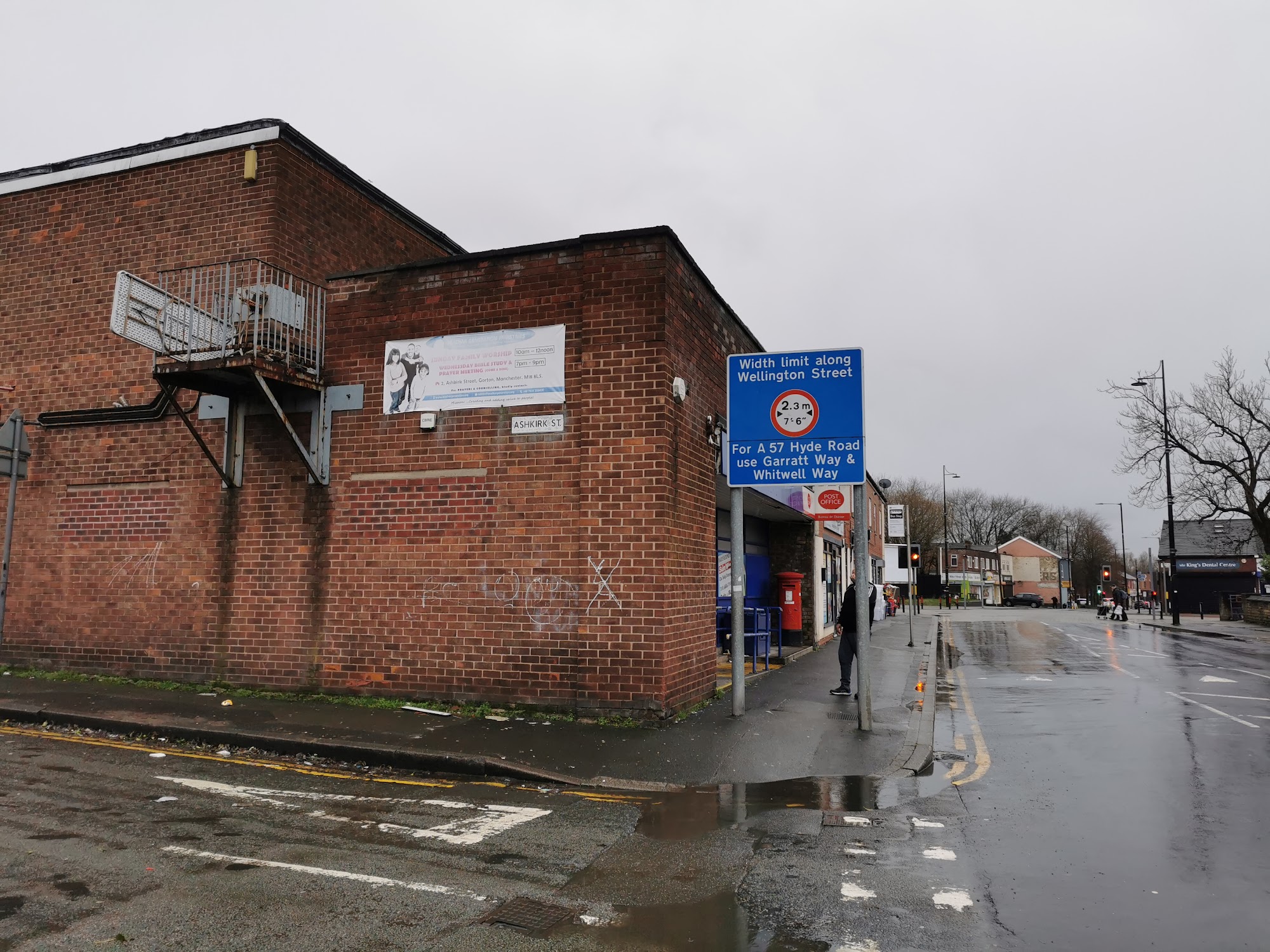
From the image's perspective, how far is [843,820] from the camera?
5973 millimetres

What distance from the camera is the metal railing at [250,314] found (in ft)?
33.2

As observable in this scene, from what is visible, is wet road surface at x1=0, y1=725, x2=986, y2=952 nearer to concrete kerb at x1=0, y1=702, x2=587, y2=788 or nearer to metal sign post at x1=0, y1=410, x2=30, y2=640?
concrete kerb at x1=0, y1=702, x2=587, y2=788

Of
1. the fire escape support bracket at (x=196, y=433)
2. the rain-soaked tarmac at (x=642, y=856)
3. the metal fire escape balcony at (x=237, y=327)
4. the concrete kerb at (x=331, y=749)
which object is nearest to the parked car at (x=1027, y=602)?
the rain-soaked tarmac at (x=642, y=856)

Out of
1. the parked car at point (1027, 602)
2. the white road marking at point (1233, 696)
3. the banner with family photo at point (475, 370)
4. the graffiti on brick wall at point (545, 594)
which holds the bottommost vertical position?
the parked car at point (1027, 602)

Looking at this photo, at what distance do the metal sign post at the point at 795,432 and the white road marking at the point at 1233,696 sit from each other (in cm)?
691

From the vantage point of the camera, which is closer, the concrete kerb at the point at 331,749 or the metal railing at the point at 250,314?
the concrete kerb at the point at 331,749

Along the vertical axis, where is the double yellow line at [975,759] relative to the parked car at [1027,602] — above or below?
above

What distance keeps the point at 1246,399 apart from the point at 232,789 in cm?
4342

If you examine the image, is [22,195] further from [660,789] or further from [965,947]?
[965,947]

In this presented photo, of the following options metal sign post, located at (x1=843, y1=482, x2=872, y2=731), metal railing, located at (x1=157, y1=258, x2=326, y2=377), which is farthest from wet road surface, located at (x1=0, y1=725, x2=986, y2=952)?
metal railing, located at (x1=157, y1=258, x2=326, y2=377)

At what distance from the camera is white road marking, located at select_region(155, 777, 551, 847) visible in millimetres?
5555

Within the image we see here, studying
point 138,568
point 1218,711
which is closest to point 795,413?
point 1218,711

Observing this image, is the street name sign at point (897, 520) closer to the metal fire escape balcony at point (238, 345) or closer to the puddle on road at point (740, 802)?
the metal fire escape balcony at point (238, 345)

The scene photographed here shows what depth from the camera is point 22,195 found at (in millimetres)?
13203
